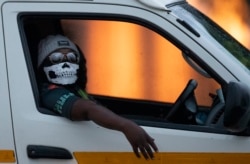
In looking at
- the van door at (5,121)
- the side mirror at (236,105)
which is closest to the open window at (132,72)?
the van door at (5,121)

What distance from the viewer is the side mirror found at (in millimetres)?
3199

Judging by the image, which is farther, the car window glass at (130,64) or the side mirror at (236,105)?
the car window glass at (130,64)

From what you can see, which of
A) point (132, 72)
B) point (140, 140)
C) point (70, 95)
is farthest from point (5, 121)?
point (132, 72)

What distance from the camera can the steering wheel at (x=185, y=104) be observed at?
12.5 feet

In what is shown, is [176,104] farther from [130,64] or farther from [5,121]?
[130,64]

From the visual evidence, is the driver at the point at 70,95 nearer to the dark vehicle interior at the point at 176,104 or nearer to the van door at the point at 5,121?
the dark vehicle interior at the point at 176,104

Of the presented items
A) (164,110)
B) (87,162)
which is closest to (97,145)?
(87,162)

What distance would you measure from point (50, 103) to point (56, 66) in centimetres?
21

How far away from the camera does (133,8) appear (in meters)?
3.47

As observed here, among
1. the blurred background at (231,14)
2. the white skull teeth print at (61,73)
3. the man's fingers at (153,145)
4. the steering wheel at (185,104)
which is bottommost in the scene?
the man's fingers at (153,145)

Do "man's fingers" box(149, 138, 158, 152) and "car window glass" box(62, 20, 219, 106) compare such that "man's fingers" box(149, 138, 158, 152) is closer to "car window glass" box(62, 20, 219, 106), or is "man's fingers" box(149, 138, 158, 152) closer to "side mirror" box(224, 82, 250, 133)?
"side mirror" box(224, 82, 250, 133)

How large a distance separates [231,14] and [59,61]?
684 cm

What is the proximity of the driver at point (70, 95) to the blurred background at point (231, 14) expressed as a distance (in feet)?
20.4

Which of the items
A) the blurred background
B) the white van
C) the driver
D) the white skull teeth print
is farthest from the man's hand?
the blurred background
